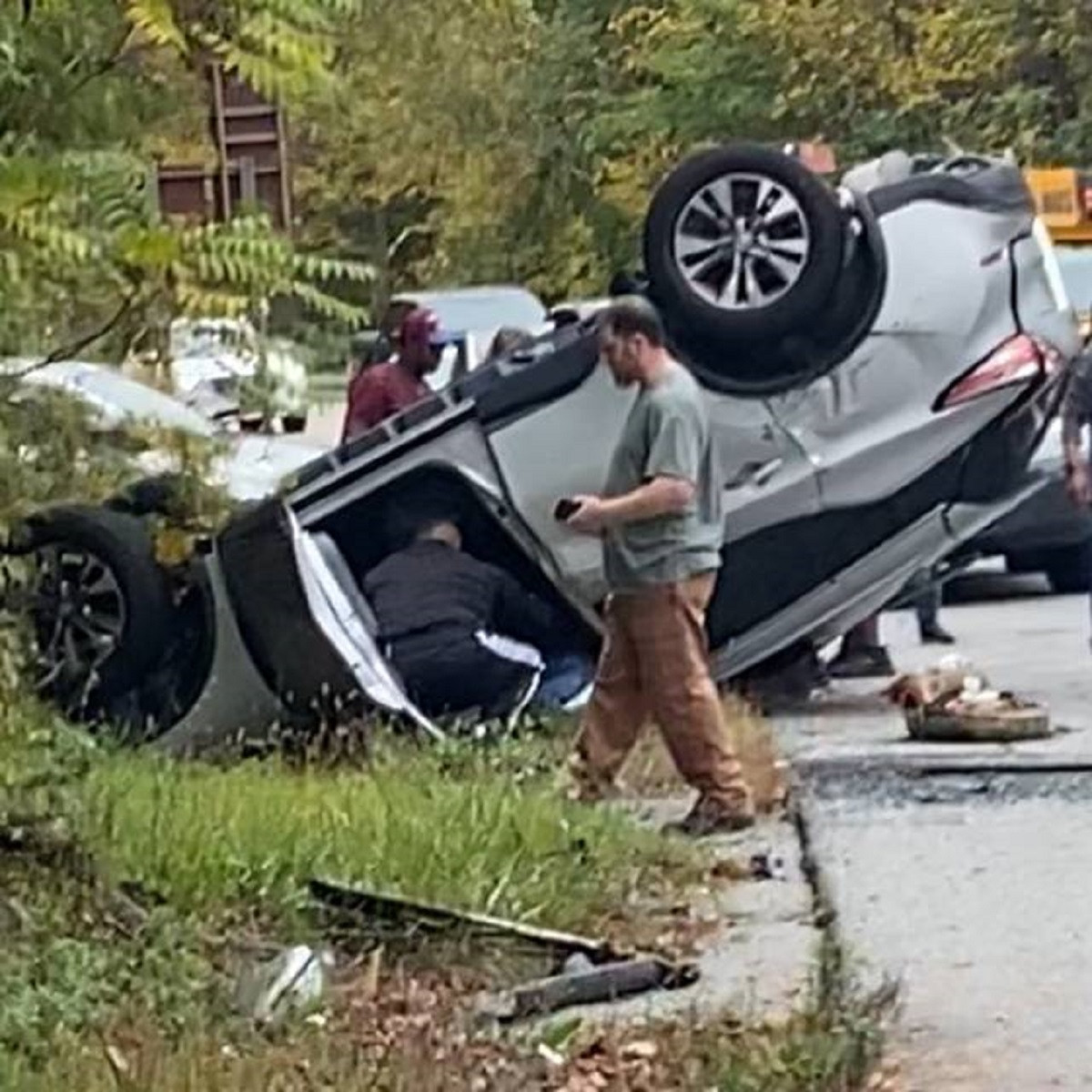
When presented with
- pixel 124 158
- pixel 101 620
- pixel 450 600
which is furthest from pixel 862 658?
pixel 124 158

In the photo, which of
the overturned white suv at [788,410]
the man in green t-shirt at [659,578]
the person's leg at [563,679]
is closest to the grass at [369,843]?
the man in green t-shirt at [659,578]

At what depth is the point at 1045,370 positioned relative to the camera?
1302cm

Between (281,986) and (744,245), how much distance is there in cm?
571

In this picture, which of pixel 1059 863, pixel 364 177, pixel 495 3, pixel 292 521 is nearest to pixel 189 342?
pixel 495 3

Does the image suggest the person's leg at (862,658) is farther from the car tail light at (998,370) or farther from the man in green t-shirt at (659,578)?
the man in green t-shirt at (659,578)

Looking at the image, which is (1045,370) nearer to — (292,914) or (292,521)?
(292,521)

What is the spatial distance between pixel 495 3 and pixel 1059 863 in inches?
127

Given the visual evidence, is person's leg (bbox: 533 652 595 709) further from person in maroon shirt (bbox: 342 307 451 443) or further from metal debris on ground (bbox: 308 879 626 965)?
metal debris on ground (bbox: 308 879 626 965)

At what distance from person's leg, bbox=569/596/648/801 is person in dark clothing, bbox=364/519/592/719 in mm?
1094

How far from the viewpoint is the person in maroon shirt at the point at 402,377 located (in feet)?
47.3

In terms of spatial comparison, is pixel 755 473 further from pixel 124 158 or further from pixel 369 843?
pixel 124 158

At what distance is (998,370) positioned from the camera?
13.0 m

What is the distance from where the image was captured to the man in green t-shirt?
1066cm

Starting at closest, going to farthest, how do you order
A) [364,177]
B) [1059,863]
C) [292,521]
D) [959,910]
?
[959,910]
[1059,863]
[292,521]
[364,177]
